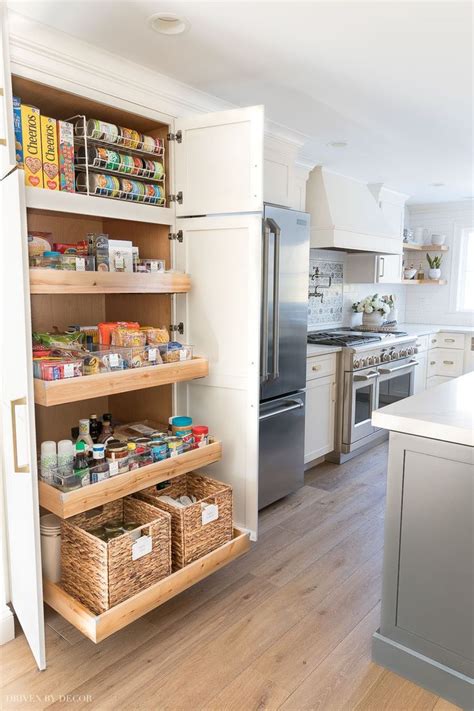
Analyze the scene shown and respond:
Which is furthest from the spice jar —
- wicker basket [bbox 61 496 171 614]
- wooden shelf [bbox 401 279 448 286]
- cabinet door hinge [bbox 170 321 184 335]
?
wooden shelf [bbox 401 279 448 286]

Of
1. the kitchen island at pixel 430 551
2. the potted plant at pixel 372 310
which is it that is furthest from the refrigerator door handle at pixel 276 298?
the potted plant at pixel 372 310

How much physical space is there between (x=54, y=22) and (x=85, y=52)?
0.18 meters

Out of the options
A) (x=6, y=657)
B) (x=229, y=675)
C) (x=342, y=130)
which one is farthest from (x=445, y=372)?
(x=6, y=657)

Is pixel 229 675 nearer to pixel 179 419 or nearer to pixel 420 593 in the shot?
pixel 420 593

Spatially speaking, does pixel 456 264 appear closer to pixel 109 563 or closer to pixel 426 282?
pixel 426 282

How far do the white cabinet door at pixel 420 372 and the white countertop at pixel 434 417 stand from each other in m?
3.38

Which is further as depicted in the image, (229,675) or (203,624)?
(203,624)

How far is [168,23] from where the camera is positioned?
2021 millimetres

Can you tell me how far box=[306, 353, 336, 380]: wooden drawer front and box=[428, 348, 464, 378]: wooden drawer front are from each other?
2246 millimetres

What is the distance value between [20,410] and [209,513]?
960 millimetres

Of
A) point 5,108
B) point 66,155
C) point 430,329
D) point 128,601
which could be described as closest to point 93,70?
point 66,155

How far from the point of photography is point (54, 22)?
201 cm

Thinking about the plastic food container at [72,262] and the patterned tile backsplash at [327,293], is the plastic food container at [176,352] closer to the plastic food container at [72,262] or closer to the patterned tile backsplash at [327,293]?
the plastic food container at [72,262]

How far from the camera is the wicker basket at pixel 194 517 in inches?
89.6
